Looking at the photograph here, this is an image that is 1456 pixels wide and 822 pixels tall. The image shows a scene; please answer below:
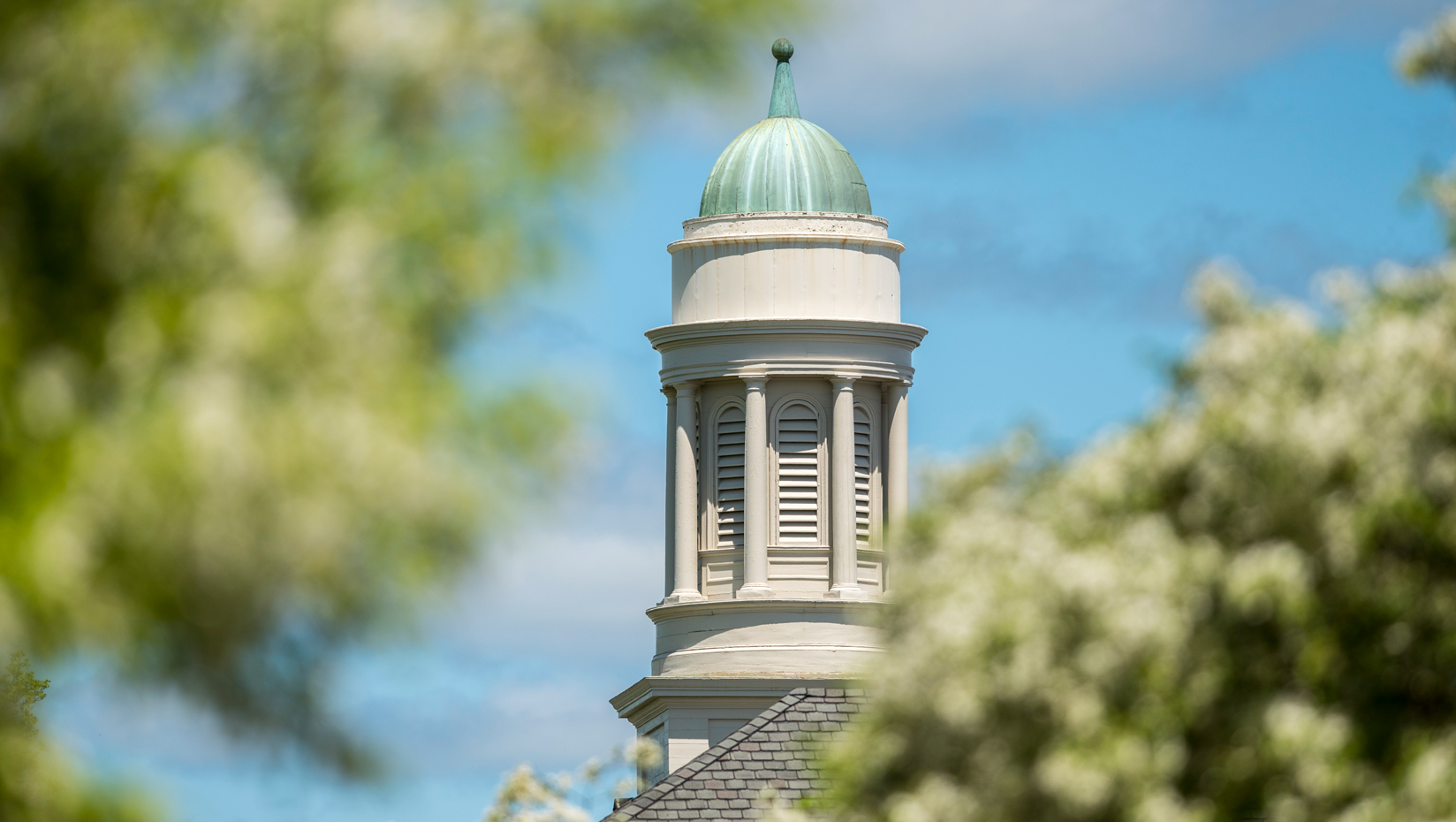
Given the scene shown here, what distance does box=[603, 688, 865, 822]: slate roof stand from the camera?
22578 millimetres

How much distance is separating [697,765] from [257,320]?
60.4 ft

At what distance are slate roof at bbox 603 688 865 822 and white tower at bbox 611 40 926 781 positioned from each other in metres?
11.4

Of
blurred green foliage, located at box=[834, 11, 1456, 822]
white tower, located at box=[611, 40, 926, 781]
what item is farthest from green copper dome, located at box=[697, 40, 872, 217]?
blurred green foliage, located at box=[834, 11, 1456, 822]

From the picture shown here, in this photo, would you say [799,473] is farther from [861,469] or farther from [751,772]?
[751,772]

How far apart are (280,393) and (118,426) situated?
38 centimetres

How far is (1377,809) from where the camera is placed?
841 cm

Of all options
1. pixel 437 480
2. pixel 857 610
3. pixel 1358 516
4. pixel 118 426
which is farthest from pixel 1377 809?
pixel 118 426

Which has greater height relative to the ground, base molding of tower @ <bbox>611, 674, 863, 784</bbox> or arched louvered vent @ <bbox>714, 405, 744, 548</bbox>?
arched louvered vent @ <bbox>714, 405, 744, 548</bbox>

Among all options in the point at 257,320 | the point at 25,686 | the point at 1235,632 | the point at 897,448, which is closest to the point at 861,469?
the point at 897,448

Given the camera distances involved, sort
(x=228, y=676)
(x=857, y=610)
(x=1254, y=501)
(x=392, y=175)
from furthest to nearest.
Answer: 1. (x=857, y=610)
2. (x=1254, y=501)
3. (x=392, y=175)
4. (x=228, y=676)

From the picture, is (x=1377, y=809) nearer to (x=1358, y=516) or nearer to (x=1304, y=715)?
(x=1304, y=715)

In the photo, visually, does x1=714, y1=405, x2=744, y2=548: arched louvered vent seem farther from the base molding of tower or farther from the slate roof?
the slate roof

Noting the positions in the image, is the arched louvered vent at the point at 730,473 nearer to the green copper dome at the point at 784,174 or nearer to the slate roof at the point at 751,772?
the green copper dome at the point at 784,174

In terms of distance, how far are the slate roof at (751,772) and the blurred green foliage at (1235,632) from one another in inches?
504
